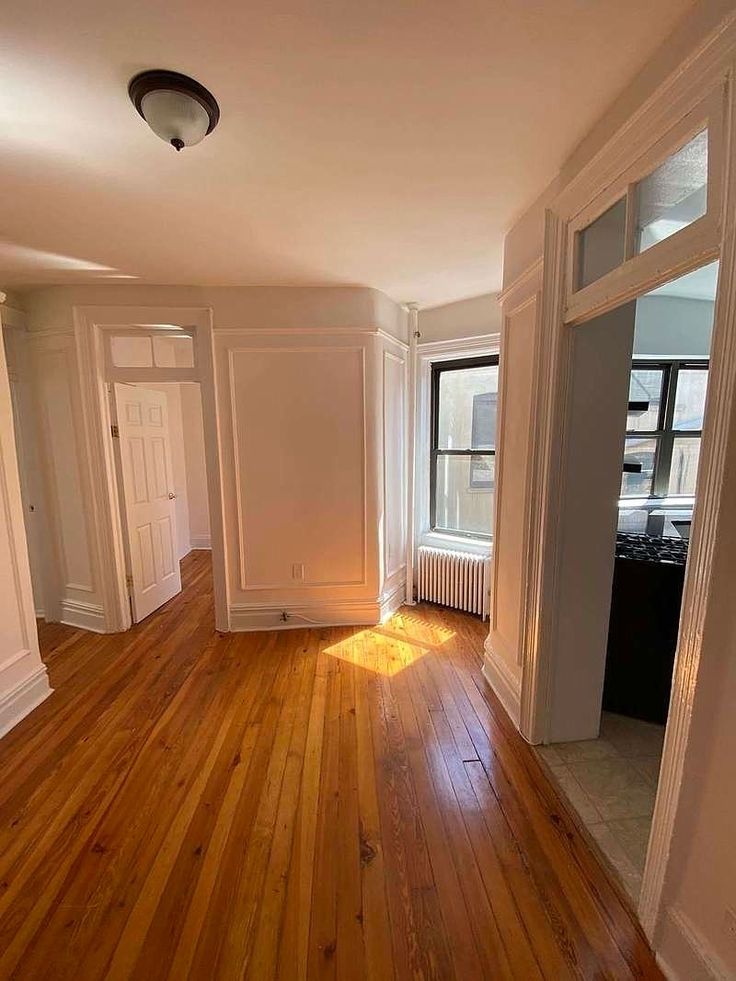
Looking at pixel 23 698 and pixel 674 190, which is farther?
pixel 23 698

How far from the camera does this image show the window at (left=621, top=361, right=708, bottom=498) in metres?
3.62

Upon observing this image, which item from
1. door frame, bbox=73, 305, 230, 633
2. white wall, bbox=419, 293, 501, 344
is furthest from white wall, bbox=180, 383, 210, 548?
white wall, bbox=419, 293, 501, 344

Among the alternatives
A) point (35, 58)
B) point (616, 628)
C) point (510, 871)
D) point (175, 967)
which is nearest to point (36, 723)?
point (175, 967)

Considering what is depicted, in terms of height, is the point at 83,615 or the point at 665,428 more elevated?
the point at 665,428

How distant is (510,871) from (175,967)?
43.1 inches

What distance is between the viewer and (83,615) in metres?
3.35

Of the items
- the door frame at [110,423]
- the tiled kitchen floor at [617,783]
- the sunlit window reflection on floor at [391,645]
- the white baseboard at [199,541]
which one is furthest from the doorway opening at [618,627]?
the white baseboard at [199,541]

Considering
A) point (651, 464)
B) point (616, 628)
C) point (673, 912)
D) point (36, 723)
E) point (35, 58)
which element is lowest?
point (36, 723)

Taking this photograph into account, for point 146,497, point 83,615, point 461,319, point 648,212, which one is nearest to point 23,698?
point 83,615

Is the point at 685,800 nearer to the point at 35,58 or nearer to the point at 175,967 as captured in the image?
the point at 175,967

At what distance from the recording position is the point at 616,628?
223 cm

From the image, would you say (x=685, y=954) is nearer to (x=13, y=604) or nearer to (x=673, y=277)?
(x=673, y=277)

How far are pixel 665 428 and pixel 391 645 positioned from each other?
3060 mm

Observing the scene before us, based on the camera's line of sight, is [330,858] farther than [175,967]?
Yes
